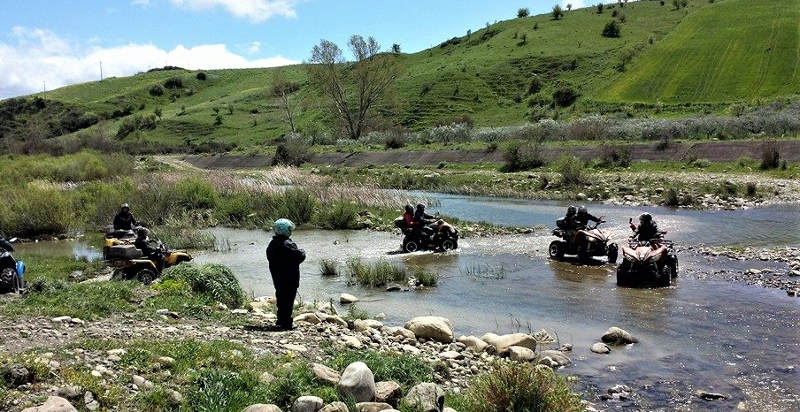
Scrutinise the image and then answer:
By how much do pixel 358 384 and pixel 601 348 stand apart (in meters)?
5.26

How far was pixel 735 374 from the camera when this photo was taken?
9789mm

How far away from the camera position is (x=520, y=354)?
34.0 ft

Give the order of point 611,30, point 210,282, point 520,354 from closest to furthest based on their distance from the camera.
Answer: point 520,354, point 210,282, point 611,30

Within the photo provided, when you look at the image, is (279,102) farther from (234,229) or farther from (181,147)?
(234,229)

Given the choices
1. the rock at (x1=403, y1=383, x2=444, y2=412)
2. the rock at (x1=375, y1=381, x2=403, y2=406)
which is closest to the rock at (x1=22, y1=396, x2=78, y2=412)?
the rock at (x1=375, y1=381, x2=403, y2=406)

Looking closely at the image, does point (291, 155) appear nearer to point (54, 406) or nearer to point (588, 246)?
point (588, 246)

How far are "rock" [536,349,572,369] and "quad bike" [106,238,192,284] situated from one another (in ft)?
32.7

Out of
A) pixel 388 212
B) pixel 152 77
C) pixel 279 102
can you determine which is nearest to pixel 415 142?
pixel 388 212

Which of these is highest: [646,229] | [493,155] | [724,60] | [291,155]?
[724,60]

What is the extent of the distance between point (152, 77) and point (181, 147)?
7583 centimetres

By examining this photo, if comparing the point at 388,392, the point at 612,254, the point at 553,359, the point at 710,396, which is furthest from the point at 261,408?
the point at 612,254

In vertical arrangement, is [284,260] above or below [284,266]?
above

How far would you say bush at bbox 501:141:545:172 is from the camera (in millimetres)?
49719

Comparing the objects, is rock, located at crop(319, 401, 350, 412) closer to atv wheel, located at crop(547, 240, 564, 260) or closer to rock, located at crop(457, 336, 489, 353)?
rock, located at crop(457, 336, 489, 353)
